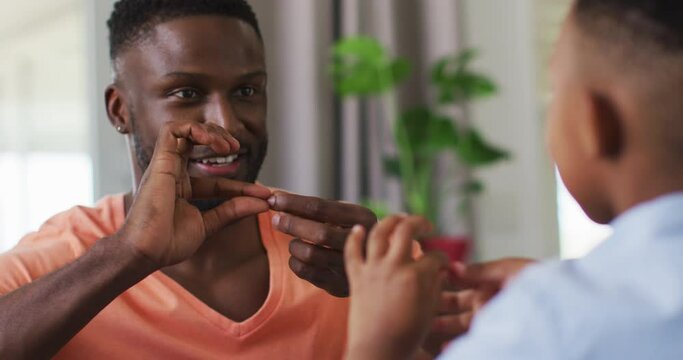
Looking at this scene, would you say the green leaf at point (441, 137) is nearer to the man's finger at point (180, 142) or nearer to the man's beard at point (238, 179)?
the man's beard at point (238, 179)

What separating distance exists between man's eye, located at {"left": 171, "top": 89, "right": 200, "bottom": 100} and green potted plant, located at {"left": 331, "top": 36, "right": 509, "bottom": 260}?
1.61 m

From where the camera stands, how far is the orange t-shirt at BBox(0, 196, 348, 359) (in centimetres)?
125

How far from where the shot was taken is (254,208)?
3.95 feet

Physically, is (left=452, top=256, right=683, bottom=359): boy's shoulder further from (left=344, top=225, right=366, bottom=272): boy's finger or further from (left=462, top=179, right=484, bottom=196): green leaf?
(left=462, top=179, right=484, bottom=196): green leaf

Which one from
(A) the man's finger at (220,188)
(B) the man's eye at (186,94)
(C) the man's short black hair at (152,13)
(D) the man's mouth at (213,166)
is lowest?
(A) the man's finger at (220,188)

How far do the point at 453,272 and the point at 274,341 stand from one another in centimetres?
50

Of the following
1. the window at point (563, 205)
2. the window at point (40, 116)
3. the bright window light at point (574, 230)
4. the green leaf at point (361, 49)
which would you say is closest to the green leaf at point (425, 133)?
the green leaf at point (361, 49)

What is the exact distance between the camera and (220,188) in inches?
48.1

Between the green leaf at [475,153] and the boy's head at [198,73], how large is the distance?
1.76 metres

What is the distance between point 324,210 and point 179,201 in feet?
0.59

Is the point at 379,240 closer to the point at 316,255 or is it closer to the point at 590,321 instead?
the point at 590,321

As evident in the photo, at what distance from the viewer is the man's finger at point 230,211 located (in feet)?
3.89

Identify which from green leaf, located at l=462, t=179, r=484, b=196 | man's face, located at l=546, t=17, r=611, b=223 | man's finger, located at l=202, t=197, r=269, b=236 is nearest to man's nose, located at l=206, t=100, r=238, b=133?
man's finger, located at l=202, t=197, r=269, b=236

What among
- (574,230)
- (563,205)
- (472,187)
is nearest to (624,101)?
(472,187)
